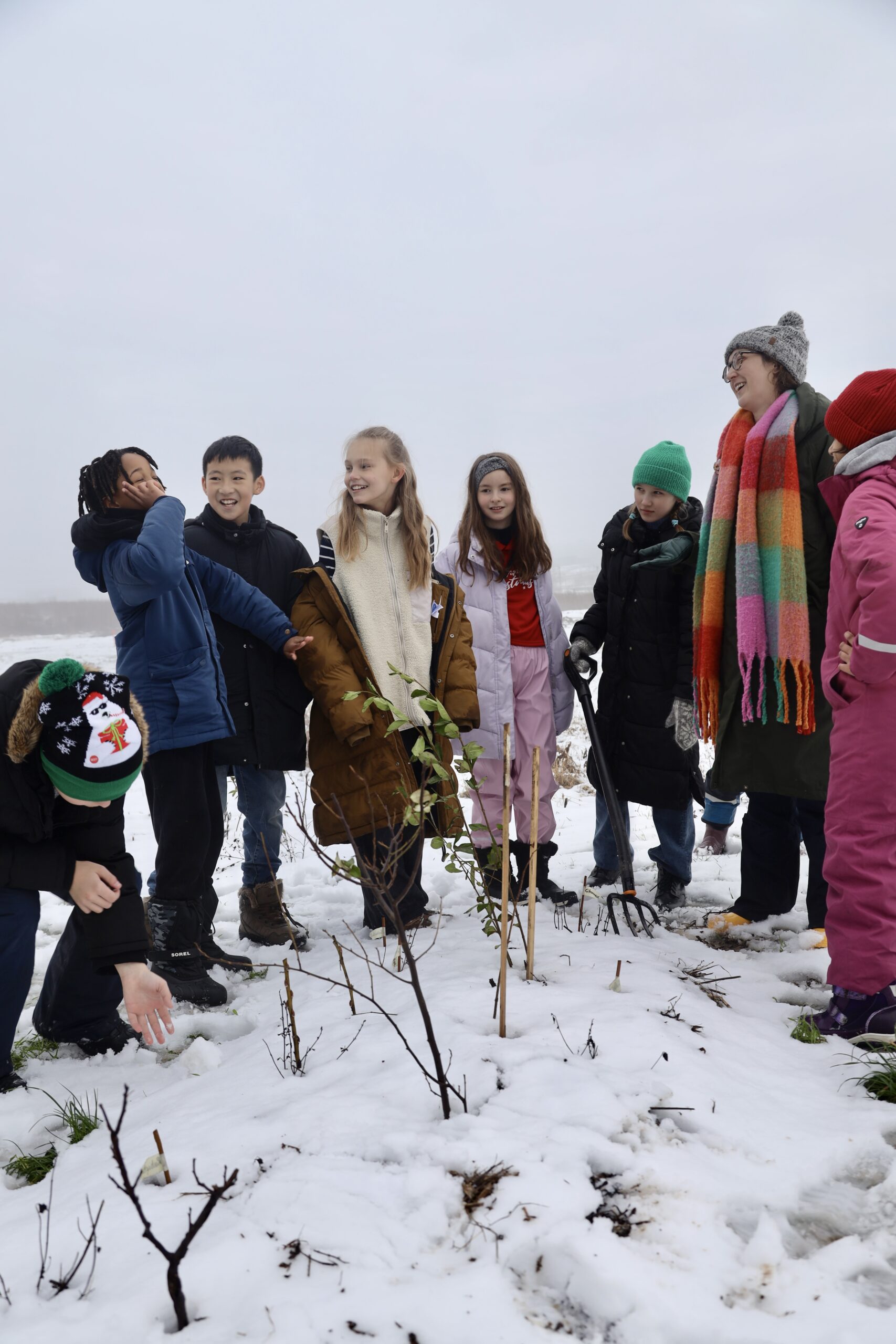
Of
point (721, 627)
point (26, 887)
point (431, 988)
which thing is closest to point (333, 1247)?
point (431, 988)

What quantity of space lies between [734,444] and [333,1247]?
10.3 feet

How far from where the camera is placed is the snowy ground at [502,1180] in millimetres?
1304

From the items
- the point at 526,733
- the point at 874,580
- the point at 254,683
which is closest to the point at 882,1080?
the point at 874,580

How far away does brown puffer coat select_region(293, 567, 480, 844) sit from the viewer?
312cm

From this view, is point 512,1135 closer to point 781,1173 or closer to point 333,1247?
point 333,1247

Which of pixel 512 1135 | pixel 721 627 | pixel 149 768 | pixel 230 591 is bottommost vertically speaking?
pixel 512 1135

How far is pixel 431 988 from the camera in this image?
249 centimetres

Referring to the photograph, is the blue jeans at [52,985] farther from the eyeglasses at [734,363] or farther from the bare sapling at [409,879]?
the eyeglasses at [734,363]

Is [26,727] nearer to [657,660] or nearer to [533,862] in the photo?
[533,862]

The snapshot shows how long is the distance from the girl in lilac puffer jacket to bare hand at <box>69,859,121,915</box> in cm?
173

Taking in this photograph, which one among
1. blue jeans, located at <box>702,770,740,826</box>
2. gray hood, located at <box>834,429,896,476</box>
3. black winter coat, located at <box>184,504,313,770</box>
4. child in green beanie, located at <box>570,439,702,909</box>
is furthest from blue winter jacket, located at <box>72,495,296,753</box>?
blue jeans, located at <box>702,770,740,826</box>

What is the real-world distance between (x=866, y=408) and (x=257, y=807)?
111 inches

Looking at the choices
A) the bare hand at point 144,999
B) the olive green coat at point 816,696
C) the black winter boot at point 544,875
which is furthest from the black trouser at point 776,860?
the bare hand at point 144,999

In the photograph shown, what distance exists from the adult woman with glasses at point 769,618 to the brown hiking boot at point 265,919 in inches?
73.2
